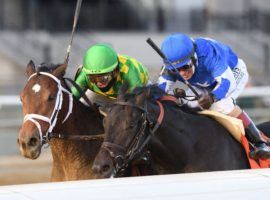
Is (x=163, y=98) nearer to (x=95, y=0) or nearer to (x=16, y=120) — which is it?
(x=16, y=120)

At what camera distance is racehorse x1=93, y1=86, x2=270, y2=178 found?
16.4ft

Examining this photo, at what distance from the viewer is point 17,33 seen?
22469 millimetres

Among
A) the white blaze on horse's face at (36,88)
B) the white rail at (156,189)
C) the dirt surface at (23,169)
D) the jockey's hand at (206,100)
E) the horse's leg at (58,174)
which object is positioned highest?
the white rail at (156,189)

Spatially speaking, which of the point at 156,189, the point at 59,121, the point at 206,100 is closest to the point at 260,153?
the point at 206,100

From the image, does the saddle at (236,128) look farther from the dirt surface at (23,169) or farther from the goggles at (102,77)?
the dirt surface at (23,169)

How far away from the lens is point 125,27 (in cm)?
2512

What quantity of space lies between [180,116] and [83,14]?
62.2 ft

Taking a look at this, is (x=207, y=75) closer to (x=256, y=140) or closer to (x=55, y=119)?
(x=256, y=140)

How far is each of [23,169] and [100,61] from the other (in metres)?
4.48

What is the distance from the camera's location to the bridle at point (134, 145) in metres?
4.95

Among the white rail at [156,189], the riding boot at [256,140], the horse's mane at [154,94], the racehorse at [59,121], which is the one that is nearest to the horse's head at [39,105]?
the racehorse at [59,121]

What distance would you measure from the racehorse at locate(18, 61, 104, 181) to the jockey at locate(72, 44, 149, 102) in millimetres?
203

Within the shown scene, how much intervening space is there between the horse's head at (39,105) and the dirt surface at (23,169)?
12.5ft

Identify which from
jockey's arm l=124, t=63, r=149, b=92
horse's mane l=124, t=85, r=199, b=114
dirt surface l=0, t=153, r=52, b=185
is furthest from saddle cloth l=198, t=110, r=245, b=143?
dirt surface l=0, t=153, r=52, b=185
